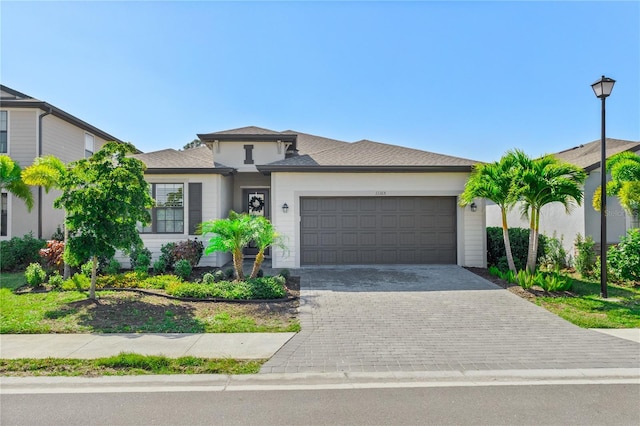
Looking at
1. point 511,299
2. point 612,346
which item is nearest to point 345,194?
point 511,299

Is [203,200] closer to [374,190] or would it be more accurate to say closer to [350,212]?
[350,212]

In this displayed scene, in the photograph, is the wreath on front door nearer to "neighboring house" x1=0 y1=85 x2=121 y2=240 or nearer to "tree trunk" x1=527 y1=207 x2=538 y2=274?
"neighboring house" x1=0 y1=85 x2=121 y2=240

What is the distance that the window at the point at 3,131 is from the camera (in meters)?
13.9

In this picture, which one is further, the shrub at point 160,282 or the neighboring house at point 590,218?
the neighboring house at point 590,218

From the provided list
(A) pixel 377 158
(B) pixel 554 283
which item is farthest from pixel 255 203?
(B) pixel 554 283

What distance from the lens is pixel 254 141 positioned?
48.1ft

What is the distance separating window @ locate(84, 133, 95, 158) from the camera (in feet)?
56.9

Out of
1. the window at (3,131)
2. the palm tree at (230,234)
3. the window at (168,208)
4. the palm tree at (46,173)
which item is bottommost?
the palm tree at (230,234)

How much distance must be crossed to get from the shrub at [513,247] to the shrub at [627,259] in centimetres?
208


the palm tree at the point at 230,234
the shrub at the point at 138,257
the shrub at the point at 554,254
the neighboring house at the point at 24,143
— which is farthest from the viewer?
the neighboring house at the point at 24,143

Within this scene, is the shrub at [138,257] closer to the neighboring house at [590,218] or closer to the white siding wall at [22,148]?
the white siding wall at [22,148]

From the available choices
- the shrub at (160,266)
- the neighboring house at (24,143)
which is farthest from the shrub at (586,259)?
the neighboring house at (24,143)

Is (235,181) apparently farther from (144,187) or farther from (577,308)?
(577,308)

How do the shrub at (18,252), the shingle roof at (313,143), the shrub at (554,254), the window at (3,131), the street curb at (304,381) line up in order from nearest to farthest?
the street curb at (304,381) → the shrub at (18,252) → the shrub at (554,254) → the window at (3,131) → the shingle roof at (313,143)
